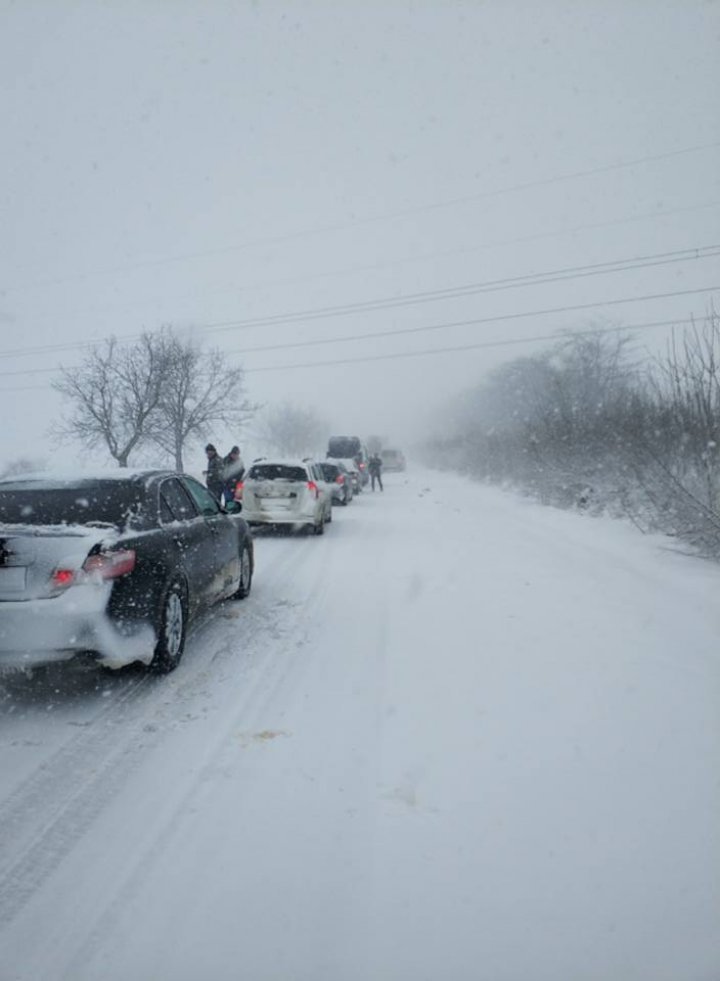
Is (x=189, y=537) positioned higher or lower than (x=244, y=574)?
higher

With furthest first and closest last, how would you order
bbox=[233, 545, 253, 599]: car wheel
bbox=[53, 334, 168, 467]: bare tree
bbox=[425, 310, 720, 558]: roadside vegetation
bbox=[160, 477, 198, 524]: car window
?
bbox=[53, 334, 168, 467]: bare tree, bbox=[425, 310, 720, 558]: roadside vegetation, bbox=[233, 545, 253, 599]: car wheel, bbox=[160, 477, 198, 524]: car window

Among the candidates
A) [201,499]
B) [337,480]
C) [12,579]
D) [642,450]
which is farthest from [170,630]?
[337,480]

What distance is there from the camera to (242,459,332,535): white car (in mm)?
12289

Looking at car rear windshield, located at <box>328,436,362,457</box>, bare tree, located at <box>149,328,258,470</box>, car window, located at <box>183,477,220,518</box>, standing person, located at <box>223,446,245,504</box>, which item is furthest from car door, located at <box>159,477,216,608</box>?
bare tree, located at <box>149,328,258,470</box>

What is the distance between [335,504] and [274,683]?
1563 centimetres

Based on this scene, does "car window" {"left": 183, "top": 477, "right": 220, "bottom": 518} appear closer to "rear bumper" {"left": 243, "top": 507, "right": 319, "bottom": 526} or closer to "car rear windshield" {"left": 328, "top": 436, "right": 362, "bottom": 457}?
"rear bumper" {"left": 243, "top": 507, "right": 319, "bottom": 526}

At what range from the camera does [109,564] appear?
4.04 meters

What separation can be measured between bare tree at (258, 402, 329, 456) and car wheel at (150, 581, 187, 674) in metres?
74.8

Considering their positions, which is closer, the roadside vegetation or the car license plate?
the car license plate

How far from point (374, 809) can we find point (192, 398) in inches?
1251

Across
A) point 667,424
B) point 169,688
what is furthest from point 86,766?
point 667,424

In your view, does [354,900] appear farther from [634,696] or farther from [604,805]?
[634,696]

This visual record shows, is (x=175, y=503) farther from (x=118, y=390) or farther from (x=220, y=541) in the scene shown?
(x=118, y=390)

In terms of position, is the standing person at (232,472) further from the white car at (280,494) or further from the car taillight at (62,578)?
the car taillight at (62,578)
